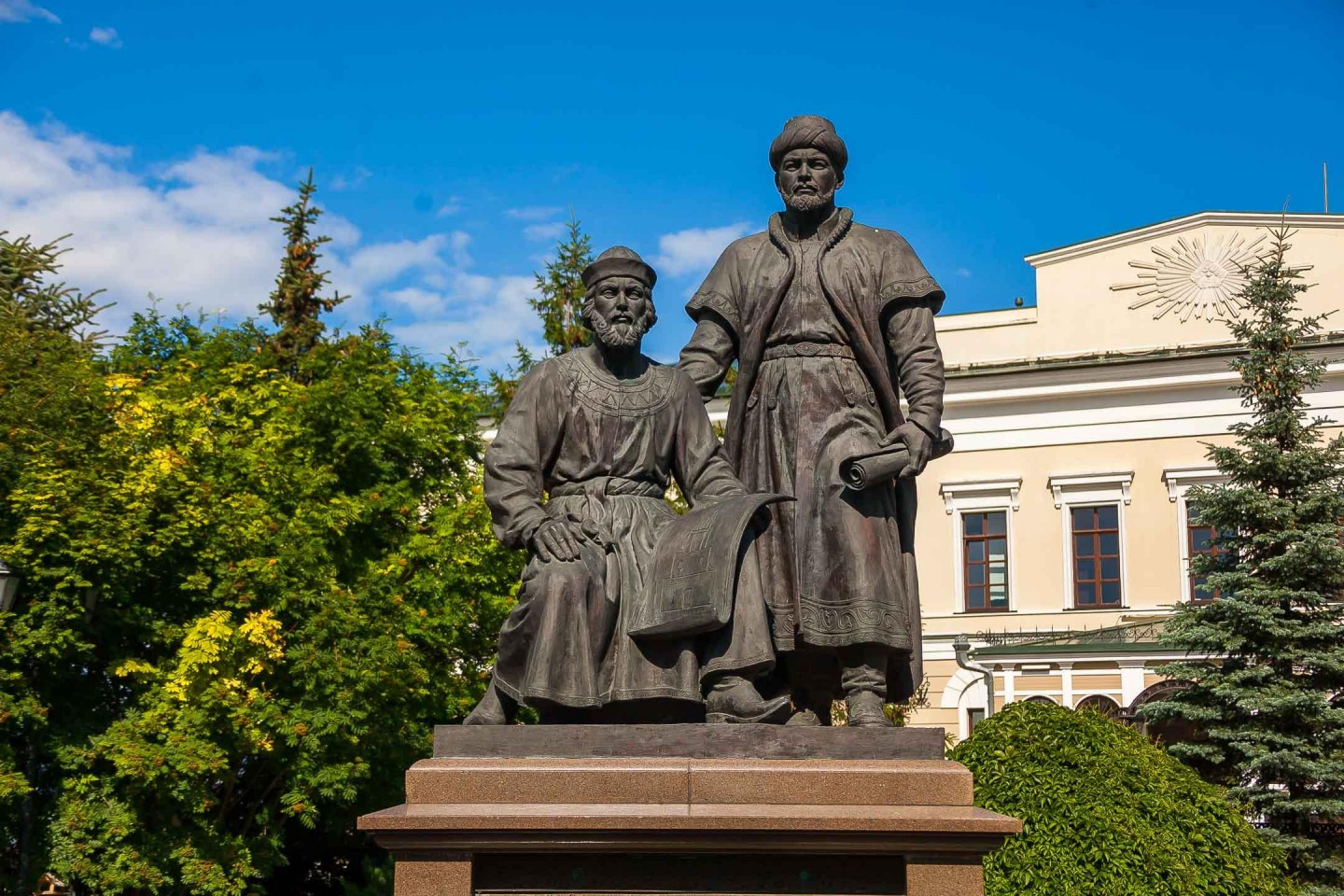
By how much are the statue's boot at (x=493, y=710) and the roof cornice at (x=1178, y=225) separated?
34.4m

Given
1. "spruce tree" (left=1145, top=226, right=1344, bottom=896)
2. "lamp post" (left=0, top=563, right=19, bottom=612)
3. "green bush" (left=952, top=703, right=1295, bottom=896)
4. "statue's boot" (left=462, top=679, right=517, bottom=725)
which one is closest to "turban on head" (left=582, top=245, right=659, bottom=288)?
"statue's boot" (left=462, top=679, right=517, bottom=725)

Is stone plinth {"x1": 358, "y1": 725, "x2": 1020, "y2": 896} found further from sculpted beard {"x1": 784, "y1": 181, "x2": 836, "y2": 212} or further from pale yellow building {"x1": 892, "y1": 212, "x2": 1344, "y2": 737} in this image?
pale yellow building {"x1": 892, "y1": 212, "x2": 1344, "y2": 737}

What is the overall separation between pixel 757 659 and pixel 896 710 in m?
18.9

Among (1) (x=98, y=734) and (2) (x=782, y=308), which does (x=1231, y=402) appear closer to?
(1) (x=98, y=734)

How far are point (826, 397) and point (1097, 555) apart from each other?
32912 mm

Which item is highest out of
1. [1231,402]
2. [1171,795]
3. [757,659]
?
[1231,402]

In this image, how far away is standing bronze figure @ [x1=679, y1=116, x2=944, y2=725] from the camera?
264 inches

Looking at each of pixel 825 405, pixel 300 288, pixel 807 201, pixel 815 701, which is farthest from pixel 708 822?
pixel 300 288

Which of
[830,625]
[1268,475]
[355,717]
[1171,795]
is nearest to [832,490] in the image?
[830,625]

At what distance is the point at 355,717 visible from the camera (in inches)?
747

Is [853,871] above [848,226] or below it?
below

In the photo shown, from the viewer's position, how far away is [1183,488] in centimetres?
3775

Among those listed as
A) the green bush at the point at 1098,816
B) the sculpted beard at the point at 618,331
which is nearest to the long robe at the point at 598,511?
the sculpted beard at the point at 618,331

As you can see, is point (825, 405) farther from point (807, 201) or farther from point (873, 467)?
point (807, 201)
